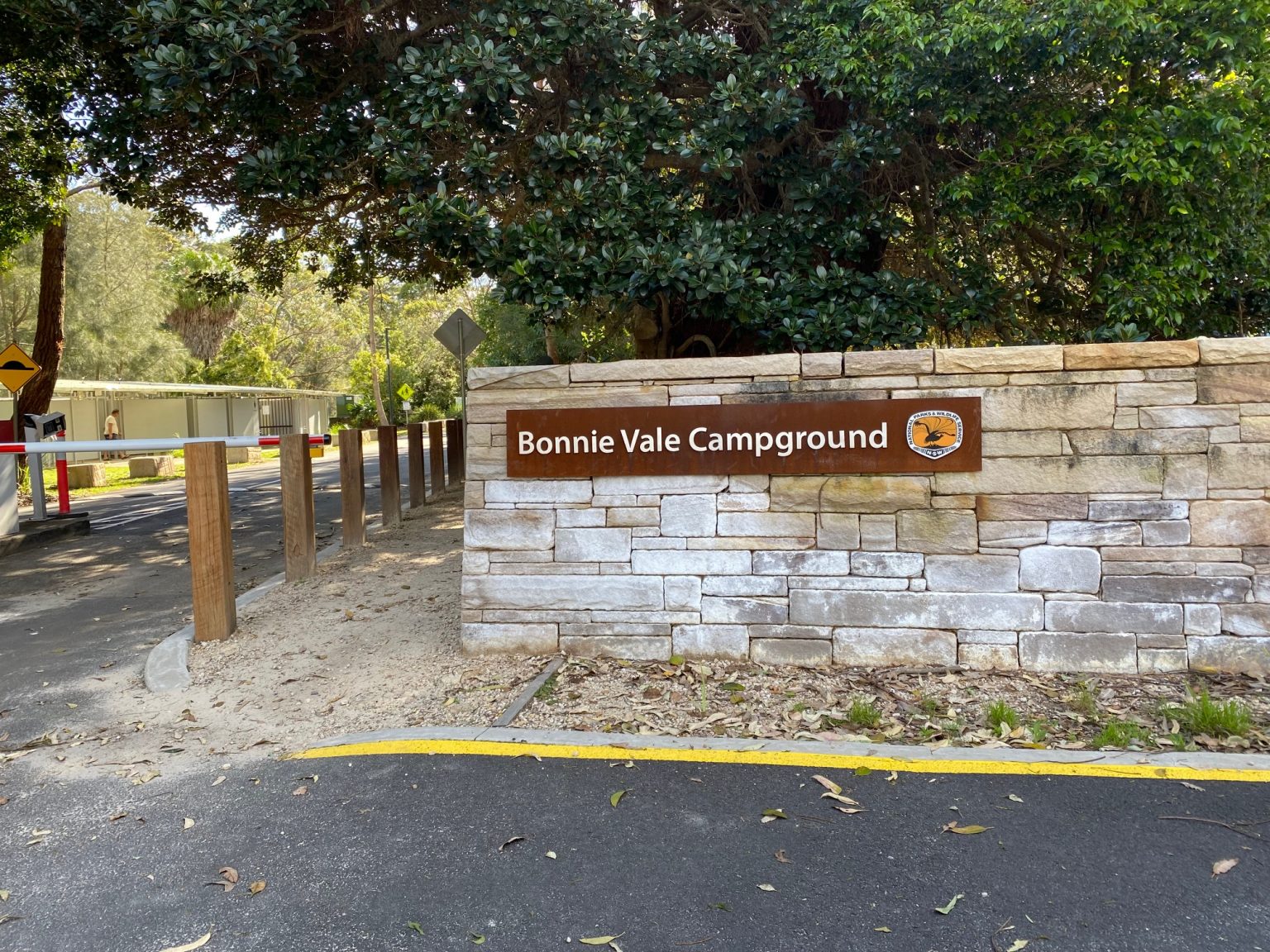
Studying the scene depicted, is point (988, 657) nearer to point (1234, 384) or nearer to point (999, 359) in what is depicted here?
point (999, 359)

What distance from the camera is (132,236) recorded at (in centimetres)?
2686

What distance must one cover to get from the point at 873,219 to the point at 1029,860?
16.0ft

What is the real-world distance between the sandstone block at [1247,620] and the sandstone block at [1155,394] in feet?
3.83

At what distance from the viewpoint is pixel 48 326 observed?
610 inches

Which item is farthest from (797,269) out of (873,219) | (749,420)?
(749,420)

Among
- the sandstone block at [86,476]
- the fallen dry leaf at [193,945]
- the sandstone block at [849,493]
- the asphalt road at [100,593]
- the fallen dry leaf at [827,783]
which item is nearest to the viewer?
the fallen dry leaf at [193,945]

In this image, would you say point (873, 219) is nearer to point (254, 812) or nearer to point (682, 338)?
point (682, 338)

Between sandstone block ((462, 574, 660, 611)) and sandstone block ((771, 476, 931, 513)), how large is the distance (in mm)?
925

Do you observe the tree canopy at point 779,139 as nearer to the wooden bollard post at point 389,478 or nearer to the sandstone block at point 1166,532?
the sandstone block at point 1166,532

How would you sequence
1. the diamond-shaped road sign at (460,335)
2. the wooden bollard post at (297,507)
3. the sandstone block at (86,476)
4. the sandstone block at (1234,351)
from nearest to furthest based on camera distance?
the sandstone block at (1234,351)
the wooden bollard post at (297,507)
the diamond-shaped road sign at (460,335)
the sandstone block at (86,476)

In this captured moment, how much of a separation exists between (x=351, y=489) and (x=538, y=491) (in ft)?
14.6

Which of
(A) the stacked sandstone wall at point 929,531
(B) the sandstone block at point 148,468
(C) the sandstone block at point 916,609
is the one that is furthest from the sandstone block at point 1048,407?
(B) the sandstone block at point 148,468

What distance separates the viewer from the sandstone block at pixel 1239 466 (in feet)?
15.7

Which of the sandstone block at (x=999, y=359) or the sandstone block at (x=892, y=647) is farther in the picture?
the sandstone block at (x=892, y=647)
